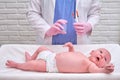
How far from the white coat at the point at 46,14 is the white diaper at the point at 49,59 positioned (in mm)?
153

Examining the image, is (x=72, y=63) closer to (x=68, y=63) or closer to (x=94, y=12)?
(x=68, y=63)

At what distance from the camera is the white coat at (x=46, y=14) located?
4.12 feet

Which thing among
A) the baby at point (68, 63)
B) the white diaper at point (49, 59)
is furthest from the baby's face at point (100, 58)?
Answer: the white diaper at point (49, 59)

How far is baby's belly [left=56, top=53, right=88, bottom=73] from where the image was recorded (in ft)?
3.10

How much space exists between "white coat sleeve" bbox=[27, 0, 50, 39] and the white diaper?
0.45 ft

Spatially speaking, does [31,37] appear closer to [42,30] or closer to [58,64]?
[42,30]

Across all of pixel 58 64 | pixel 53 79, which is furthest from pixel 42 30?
pixel 53 79

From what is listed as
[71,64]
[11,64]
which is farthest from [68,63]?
[11,64]

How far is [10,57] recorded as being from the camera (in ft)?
3.97

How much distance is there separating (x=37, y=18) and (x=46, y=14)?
0.05 metres

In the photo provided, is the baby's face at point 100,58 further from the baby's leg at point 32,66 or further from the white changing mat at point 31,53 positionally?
the baby's leg at point 32,66

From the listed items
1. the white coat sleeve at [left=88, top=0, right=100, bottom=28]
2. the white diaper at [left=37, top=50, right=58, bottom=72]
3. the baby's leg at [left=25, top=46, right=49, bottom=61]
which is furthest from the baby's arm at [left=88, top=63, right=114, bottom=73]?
the white coat sleeve at [left=88, top=0, right=100, bottom=28]

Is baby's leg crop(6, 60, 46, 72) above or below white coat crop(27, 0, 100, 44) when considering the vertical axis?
below

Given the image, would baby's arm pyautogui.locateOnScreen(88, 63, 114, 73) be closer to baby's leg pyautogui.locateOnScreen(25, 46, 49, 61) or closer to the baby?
the baby
